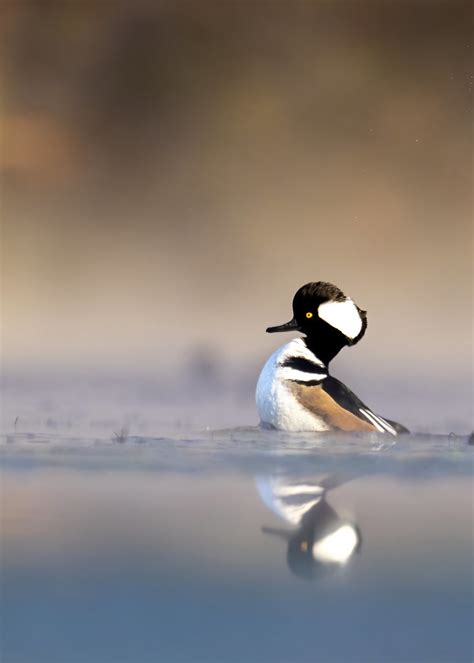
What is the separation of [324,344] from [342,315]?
24 cm

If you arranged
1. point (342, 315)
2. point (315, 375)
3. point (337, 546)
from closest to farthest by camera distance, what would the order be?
point (337, 546), point (315, 375), point (342, 315)

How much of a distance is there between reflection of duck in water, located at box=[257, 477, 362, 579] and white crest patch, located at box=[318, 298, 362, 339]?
7.88 feet

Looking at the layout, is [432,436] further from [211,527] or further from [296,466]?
[211,527]

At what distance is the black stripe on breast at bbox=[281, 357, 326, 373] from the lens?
6212 millimetres

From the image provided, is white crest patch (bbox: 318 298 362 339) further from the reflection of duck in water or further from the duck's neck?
the reflection of duck in water

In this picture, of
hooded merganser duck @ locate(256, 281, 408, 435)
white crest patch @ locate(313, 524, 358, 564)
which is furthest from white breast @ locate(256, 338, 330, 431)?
white crest patch @ locate(313, 524, 358, 564)

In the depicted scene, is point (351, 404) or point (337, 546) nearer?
point (337, 546)

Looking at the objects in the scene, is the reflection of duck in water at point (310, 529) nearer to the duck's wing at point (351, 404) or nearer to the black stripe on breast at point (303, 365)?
the duck's wing at point (351, 404)

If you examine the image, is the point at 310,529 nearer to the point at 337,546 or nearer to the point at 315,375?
the point at 337,546

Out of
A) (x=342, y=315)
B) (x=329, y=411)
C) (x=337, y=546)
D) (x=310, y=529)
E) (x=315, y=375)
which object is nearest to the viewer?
(x=337, y=546)

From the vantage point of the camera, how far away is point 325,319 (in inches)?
249

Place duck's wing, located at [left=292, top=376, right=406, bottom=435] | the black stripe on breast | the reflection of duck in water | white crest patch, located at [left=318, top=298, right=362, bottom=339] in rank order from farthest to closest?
1. white crest patch, located at [left=318, top=298, right=362, bottom=339]
2. the black stripe on breast
3. duck's wing, located at [left=292, top=376, right=406, bottom=435]
4. the reflection of duck in water

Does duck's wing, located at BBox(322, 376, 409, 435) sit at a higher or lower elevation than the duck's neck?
lower

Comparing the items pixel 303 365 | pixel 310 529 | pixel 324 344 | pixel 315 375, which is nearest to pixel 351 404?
pixel 315 375
